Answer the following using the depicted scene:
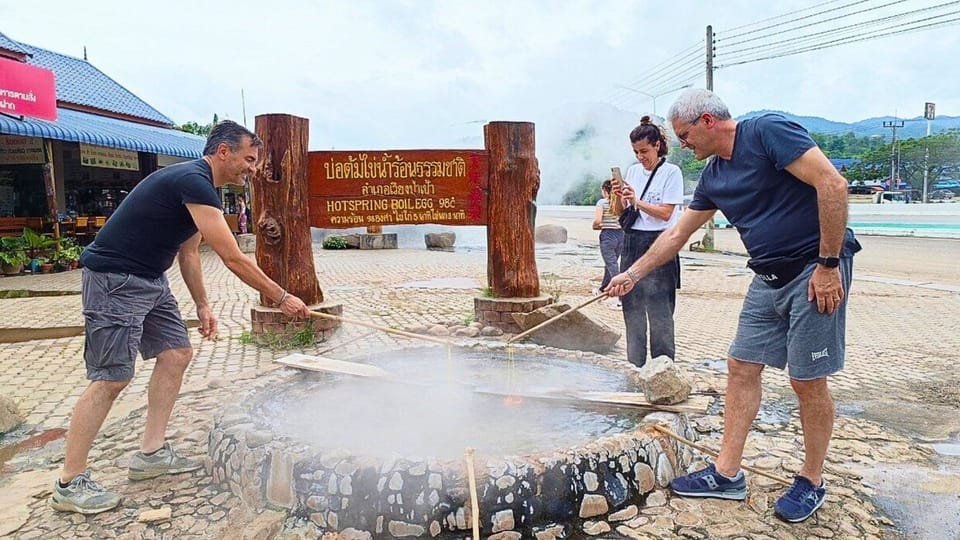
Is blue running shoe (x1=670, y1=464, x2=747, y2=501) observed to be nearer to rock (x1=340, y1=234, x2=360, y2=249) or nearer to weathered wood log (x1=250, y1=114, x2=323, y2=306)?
weathered wood log (x1=250, y1=114, x2=323, y2=306)

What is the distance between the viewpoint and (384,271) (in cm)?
1352

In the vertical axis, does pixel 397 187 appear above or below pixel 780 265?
above

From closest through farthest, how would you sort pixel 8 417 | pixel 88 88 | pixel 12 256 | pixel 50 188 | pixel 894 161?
pixel 8 417, pixel 12 256, pixel 50 188, pixel 88 88, pixel 894 161

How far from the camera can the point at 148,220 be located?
3.10 meters

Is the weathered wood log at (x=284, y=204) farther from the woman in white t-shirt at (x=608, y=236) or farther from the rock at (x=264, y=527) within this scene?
the woman in white t-shirt at (x=608, y=236)

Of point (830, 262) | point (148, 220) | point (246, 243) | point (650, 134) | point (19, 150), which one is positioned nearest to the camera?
point (830, 262)

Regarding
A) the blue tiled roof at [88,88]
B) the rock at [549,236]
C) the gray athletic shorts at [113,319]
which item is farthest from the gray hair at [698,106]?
the rock at [549,236]

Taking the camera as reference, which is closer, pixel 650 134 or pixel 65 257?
pixel 650 134

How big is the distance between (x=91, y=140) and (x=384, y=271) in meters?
6.96

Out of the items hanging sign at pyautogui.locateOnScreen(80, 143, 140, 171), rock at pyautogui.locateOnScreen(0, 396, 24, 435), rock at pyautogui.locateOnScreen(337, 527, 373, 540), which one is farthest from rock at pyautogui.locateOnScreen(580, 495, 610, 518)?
hanging sign at pyautogui.locateOnScreen(80, 143, 140, 171)

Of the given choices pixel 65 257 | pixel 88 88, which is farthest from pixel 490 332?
pixel 88 88

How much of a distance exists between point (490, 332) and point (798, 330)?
3.94 m

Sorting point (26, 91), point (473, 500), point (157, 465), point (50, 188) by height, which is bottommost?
point (157, 465)

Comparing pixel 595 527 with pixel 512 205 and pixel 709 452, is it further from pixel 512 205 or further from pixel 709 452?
pixel 512 205
